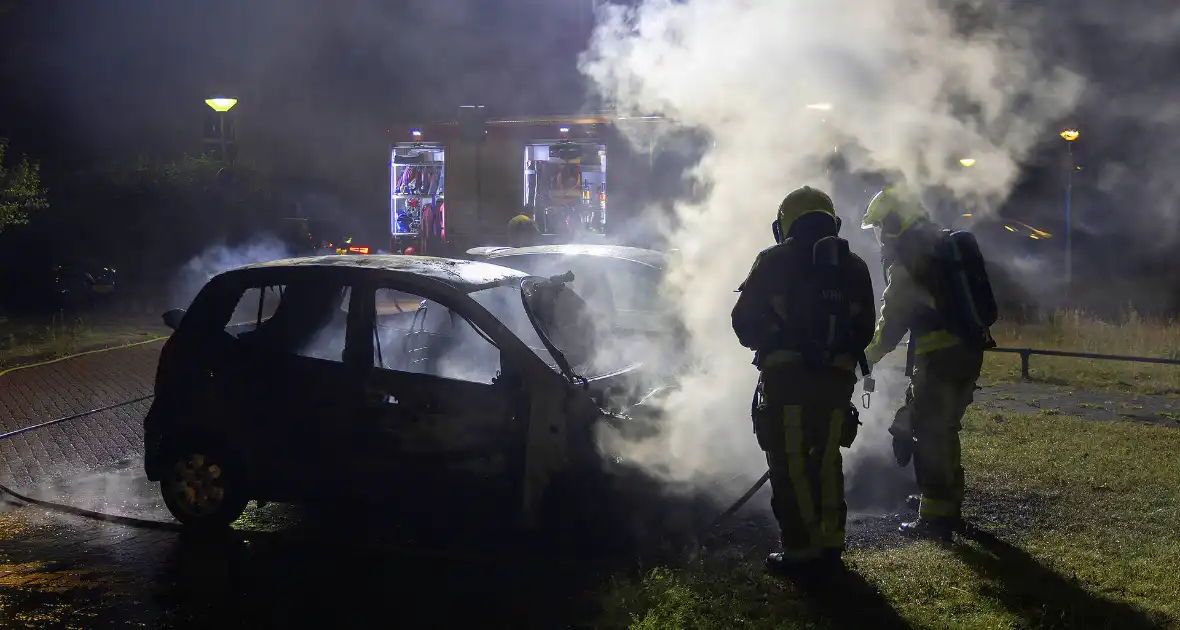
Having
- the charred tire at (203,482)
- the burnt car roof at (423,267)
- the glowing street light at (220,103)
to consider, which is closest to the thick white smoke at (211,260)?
the glowing street light at (220,103)

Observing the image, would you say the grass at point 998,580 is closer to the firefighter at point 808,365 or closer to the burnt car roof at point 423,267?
the firefighter at point 808,365

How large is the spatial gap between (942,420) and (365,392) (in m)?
3.12

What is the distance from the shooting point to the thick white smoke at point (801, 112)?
22.6 ft

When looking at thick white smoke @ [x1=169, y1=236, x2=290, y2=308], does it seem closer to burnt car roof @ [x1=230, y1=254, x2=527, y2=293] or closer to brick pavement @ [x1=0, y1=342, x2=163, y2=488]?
brick pavement @ [x1=0, y1=342, x2=163, y2=488]

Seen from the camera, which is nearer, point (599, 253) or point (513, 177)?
point (599, 253)

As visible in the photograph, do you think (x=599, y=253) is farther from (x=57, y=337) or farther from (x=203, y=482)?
(x=57, y=337)

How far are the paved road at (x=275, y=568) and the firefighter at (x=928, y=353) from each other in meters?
0.36

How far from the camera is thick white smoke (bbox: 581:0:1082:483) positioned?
271 inches

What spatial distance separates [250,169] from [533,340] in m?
24.1

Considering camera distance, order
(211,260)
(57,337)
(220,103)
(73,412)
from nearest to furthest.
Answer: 1. (73,412)
2. (57,337)
3. (220,103)
4. (211,260)

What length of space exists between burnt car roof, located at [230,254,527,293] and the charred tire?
110 centimetres

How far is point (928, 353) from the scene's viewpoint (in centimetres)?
533

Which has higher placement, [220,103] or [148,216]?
[220,103]

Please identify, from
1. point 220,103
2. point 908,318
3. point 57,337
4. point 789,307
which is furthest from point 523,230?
point 789,307
